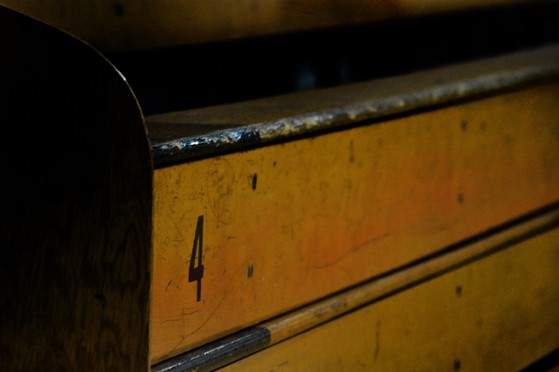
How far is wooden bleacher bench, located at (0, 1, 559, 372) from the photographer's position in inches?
40.8

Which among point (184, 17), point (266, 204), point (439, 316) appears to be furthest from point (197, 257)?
point (439, 316)

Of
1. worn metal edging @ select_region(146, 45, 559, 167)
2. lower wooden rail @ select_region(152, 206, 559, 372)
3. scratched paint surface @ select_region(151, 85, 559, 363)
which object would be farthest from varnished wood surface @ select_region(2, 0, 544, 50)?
lower wooden rail @ select_region(152, 206, 559, 372)

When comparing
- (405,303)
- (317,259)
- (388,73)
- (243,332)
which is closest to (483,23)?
(388,73)

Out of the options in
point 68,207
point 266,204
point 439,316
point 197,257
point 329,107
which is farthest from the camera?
point 439,316

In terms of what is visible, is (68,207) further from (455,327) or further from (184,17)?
(455,327)

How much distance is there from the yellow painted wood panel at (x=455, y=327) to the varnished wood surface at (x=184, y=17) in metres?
0.56

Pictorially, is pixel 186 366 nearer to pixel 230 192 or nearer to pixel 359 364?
pixel 230 192

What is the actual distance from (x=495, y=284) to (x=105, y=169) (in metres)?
1.31

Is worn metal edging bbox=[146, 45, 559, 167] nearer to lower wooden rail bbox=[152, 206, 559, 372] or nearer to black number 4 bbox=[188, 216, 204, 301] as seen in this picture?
black number 4 bbox=[188, 216, 204, 301]

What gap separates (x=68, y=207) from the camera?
41.0 inches

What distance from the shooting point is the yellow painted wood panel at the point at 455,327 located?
164cm

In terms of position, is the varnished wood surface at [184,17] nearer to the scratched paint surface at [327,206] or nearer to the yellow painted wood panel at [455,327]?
the scratched paint surface at [327,206]

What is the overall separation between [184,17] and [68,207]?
2.03 feet

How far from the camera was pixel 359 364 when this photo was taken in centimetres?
173
